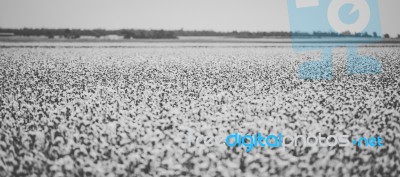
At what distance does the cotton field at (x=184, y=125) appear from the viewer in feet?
16.1

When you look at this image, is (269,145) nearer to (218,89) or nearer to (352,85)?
(218,89)

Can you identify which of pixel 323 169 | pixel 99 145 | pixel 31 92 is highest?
pixel 31 92

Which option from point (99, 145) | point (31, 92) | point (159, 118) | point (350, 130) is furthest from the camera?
point (31, 92)

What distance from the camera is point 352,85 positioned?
1238 centimetres

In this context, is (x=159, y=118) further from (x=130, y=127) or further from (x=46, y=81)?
(x=46, y=81)

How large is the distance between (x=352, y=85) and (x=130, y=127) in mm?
8875

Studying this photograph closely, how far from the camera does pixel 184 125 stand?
6918 mm

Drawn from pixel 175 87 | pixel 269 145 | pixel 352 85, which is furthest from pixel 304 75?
pixel 269 145

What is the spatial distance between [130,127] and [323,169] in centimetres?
366

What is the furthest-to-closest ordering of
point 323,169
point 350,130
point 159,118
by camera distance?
point 159,118 → point 350,130 → point 323,169

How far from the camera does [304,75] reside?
15438 mm

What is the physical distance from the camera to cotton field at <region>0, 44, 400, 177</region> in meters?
4.90

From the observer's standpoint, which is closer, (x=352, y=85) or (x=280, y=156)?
(x=280, y=156)

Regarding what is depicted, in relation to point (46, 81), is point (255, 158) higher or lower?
lower
